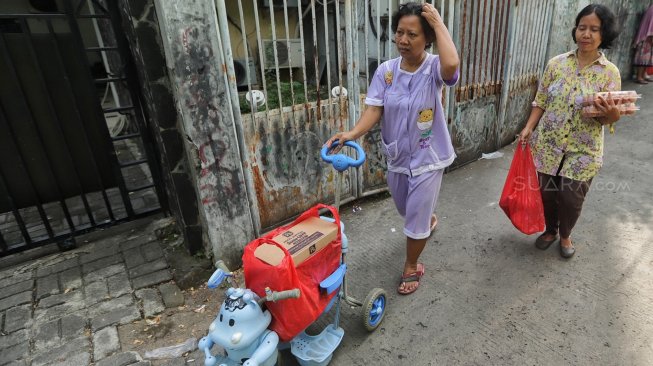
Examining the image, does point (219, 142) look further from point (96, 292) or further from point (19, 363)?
point (19, 363)

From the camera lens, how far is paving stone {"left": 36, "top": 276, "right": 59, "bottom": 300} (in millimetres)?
2931

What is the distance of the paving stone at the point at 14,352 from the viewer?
239cm

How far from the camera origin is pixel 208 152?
2.77m

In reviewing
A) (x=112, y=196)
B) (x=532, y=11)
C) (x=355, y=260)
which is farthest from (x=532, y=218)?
(x=112, y=196)

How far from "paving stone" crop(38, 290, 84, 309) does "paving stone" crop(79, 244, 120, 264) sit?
0.41 m

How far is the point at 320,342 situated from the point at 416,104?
1529 millimetres

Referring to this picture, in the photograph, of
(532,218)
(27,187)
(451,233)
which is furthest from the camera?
(27,187)

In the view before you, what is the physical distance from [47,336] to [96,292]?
0.44 meters

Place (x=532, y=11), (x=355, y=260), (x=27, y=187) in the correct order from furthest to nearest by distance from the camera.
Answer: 1. (x=532, y=11)
2. (x=27, y=187)
3. (x=355, y=260)

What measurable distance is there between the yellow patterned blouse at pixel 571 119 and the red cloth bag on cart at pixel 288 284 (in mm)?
1976

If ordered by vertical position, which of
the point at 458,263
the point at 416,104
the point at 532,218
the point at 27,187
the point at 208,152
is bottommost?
the point at 458,263

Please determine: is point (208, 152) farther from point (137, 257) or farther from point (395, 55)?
point (395, 55)

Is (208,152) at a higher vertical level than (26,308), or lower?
higher

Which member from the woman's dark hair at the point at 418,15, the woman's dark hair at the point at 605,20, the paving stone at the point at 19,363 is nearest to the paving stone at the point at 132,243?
the paving stone at the point at 19,363
